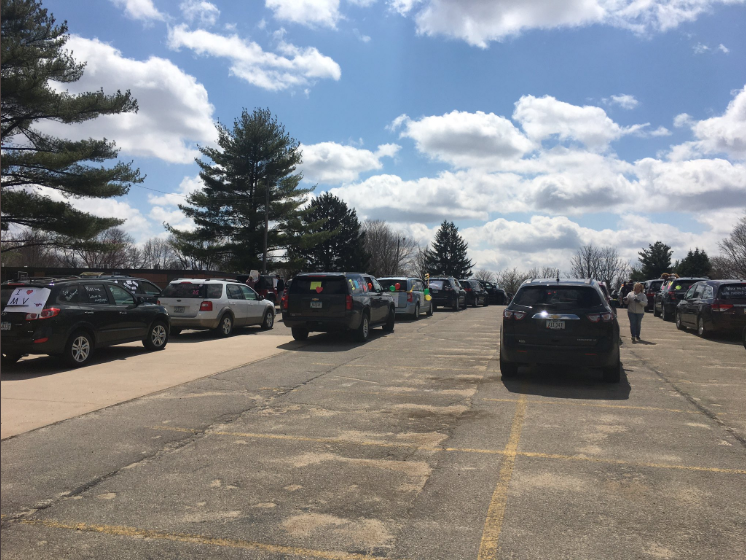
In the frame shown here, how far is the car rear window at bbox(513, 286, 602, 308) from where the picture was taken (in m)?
9.22

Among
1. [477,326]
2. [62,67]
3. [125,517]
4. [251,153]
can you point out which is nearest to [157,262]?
[251,153]

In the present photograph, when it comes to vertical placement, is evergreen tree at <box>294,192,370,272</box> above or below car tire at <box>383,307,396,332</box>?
above

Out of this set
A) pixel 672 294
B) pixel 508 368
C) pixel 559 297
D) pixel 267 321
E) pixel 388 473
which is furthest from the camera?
pixel 672 294

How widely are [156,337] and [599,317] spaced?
355 inches

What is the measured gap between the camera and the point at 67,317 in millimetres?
9961

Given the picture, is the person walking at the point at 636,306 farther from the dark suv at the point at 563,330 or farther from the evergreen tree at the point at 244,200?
the evergreen tree at the point at 244,200

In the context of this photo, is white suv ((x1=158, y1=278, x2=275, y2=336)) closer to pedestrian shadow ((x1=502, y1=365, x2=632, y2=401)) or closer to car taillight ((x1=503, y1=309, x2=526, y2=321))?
pedestrian shadow ((x1=502, y1=365, x2=632, y2=401))

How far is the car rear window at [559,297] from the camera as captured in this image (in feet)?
30.2

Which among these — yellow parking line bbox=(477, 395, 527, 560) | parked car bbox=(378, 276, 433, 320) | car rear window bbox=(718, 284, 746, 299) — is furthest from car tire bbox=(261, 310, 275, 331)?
car rear window bbox=(718, 284, 746, 299)

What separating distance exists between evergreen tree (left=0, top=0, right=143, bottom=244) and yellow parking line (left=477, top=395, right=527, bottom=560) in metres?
21.1

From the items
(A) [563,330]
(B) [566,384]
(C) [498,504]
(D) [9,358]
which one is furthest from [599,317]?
(D) [9,358]

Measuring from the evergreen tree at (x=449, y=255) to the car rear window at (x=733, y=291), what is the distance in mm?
62929

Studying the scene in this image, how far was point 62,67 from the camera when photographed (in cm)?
2161

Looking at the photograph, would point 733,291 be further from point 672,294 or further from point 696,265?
point 696,265
